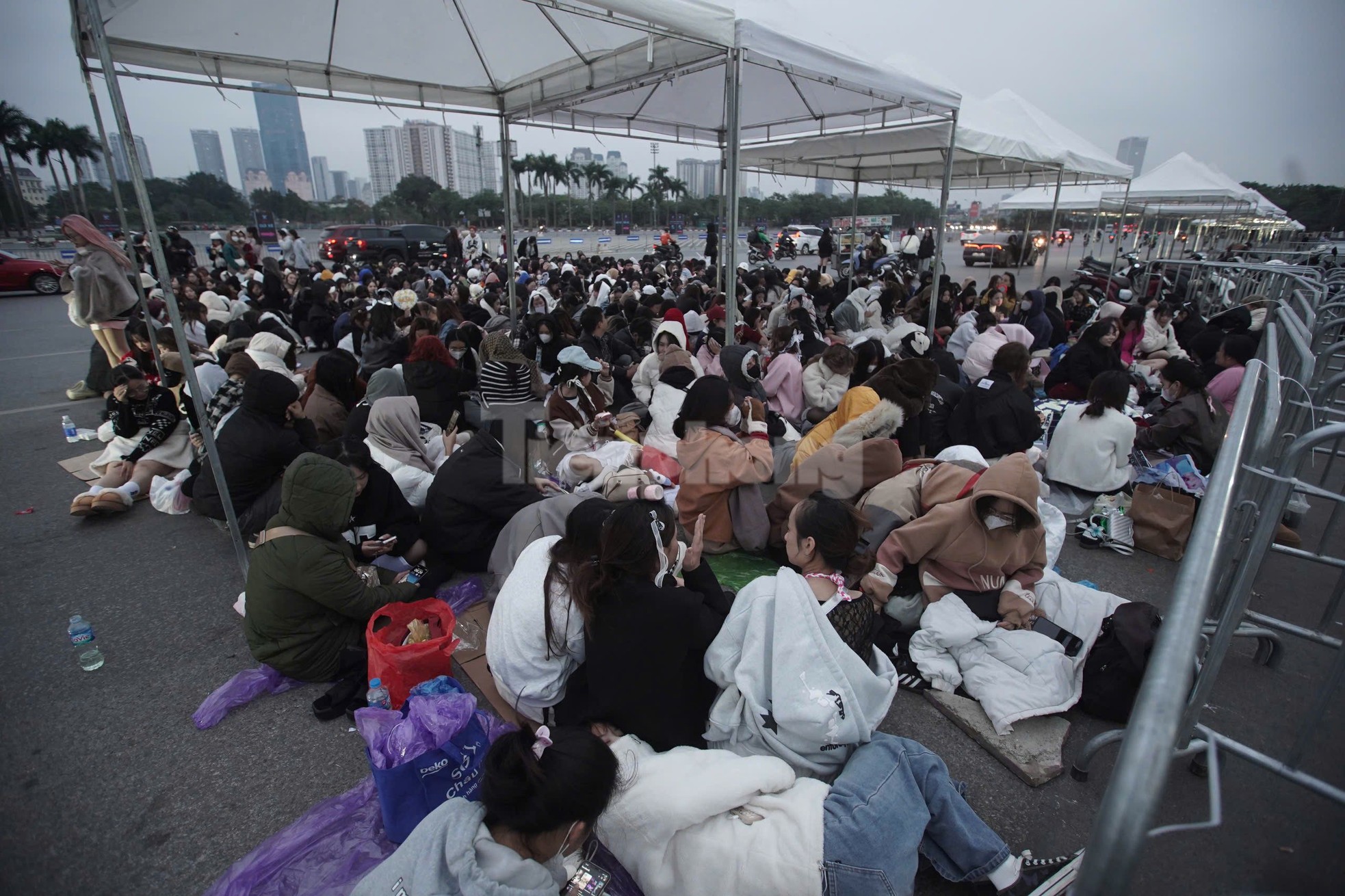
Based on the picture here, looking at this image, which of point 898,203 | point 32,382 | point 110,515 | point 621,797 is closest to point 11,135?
point 32,382

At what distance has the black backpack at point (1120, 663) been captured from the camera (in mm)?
2736

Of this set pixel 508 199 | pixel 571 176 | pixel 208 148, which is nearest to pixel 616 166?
pixel 571 176

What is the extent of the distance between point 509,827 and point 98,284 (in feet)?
27.1

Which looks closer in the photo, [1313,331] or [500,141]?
[1313,331]

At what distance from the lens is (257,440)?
3.91m

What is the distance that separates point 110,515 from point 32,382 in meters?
5.70

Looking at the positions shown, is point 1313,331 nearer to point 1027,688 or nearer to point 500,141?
point 1027,688

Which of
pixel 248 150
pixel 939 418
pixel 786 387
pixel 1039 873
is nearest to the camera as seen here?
pixel 1039 873

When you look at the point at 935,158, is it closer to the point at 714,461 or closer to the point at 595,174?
the point at 714,461

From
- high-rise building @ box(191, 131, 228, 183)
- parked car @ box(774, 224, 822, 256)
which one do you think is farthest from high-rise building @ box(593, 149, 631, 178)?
high-rise building @ box(191, 131, 228, 183)

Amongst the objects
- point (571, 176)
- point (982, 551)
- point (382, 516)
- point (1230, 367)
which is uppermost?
point (571, 176)

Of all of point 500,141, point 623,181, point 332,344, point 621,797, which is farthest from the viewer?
point 623,181

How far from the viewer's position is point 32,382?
8305mm

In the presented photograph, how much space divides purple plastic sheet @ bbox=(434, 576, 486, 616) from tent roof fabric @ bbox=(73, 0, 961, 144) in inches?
138
